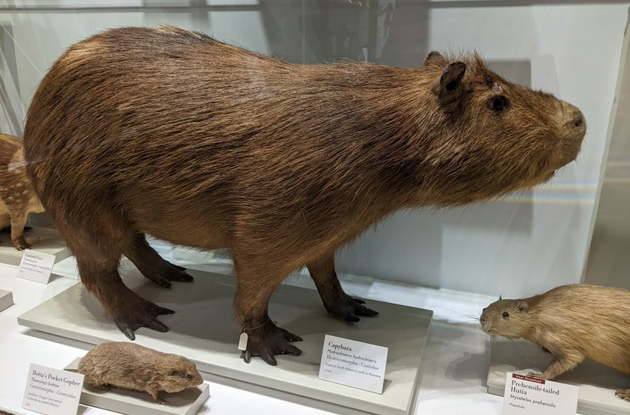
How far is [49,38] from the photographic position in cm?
224

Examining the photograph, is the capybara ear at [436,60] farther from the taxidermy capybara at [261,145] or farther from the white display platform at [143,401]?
the white display platform at [143,401]

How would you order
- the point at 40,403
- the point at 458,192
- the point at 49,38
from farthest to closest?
the point at 49,38 < the point at 40,403 < the point at 458,192

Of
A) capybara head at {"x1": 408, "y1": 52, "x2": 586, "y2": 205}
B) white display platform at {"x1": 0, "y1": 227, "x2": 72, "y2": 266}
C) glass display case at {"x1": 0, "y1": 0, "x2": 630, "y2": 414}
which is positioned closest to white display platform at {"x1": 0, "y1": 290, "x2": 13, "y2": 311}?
glass display case at {"x1": 0, "y1": 0, "x2": 630, "y2": 414}

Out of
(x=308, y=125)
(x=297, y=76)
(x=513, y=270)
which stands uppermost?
(x=297, y=76)

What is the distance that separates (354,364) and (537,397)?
0.54m

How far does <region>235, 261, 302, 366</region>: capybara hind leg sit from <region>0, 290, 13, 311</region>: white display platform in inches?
44.0

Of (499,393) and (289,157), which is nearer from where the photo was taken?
(289,157)

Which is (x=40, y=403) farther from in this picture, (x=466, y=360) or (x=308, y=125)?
(x=466, y=360)

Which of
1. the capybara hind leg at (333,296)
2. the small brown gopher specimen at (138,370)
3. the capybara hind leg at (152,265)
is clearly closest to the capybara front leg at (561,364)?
the capybara hind leg at (333,296)

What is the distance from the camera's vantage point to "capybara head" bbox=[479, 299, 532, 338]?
1612 millimetres

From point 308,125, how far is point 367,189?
0.82ft

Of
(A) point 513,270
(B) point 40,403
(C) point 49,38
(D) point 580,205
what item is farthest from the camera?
(C) point 49,38

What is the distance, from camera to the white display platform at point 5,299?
6.97ft

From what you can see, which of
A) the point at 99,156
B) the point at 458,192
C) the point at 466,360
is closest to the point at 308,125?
the point at 458,192
